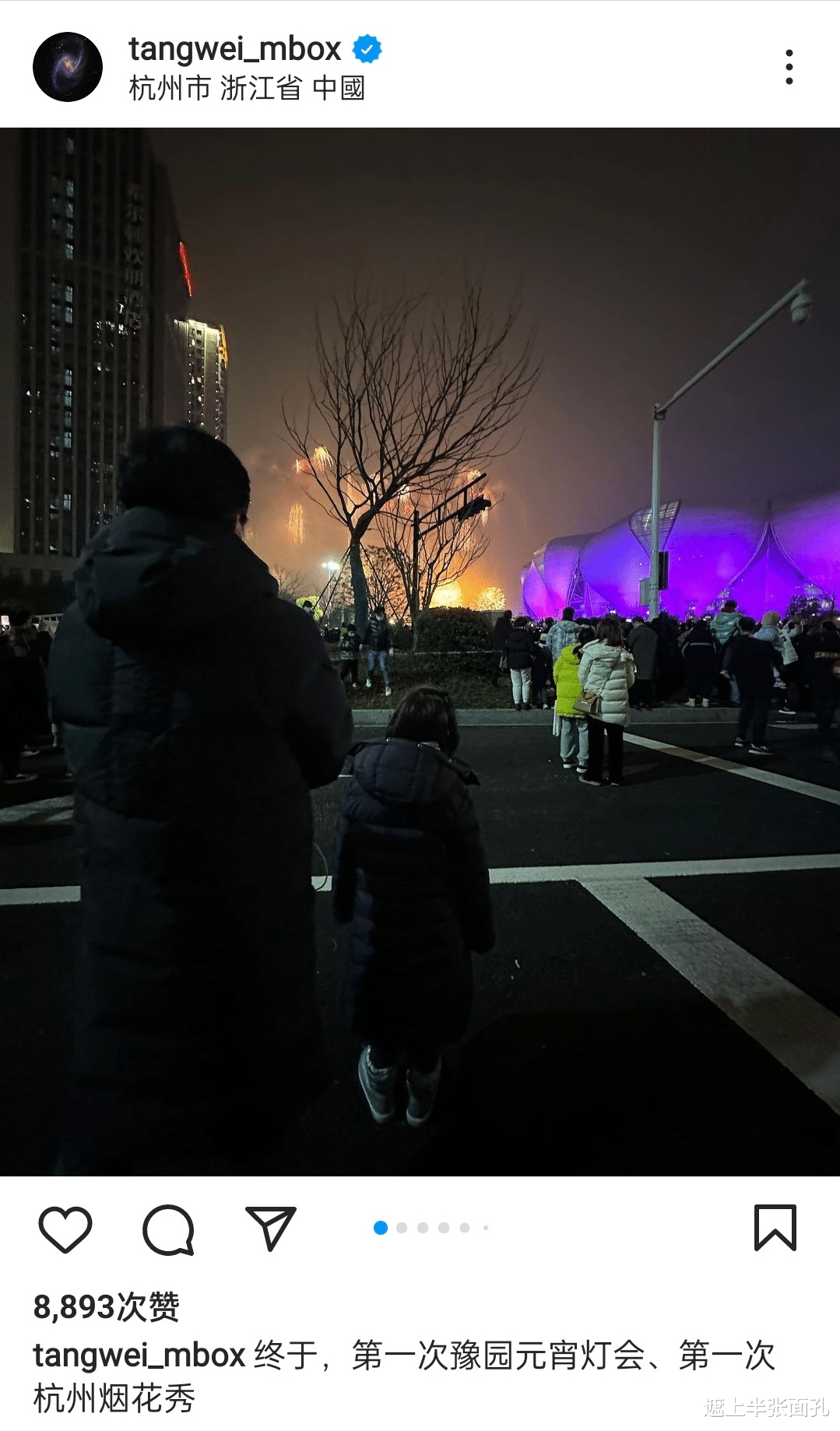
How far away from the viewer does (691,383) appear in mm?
14914

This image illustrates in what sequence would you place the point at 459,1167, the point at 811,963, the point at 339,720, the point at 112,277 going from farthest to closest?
the point at 112,277 < the point at 811,963 < the point at 459,1167 < the point at 339,720

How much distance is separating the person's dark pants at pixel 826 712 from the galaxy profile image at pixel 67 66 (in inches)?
356

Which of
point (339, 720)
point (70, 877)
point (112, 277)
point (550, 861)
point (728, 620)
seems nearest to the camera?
point (339, 720)

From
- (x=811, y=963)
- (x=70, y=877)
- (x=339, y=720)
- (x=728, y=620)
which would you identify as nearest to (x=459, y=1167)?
(x=339, y=720)

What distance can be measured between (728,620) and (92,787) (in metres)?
15.0

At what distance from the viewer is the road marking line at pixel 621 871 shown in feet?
15.9

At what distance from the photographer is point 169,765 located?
143 centimetres

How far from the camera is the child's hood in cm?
238

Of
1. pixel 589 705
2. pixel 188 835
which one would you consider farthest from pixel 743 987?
pixel 589 705

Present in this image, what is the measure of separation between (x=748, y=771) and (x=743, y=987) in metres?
5.93

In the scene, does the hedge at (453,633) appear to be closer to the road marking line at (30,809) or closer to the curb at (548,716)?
the curb at (548,716)

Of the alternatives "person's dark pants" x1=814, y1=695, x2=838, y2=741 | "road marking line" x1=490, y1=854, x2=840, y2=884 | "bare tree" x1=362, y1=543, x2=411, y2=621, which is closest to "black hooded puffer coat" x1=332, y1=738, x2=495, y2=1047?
"road marking line" x1=490, y1=854, x2=840, y2=884
